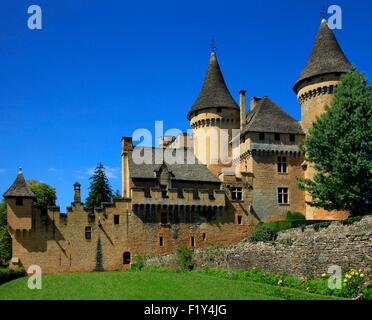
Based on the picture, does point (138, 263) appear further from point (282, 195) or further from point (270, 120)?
point (270, 120)

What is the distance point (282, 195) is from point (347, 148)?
1476cm

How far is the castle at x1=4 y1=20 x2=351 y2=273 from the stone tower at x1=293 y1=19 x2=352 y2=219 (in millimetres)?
91

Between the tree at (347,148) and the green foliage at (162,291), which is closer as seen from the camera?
the green foliage at (162,291)

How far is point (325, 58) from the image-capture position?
4825cm

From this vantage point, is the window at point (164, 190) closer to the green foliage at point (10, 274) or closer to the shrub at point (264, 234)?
the shrub at point (264, 234)

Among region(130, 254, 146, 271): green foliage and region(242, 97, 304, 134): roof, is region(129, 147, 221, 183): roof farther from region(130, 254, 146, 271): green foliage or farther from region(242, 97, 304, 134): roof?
region(130, 254, 146, 271): green foliage

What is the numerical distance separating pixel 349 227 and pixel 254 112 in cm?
2706

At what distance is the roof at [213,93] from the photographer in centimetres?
5428

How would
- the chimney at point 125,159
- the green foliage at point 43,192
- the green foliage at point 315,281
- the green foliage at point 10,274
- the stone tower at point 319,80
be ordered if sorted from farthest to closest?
1. the green foliage at point 43,192
2. the chimney at point 125,159
3. the stone tower at point 319,80
4. the green foliage at point 10,274
5. the green foliage at point 315,281

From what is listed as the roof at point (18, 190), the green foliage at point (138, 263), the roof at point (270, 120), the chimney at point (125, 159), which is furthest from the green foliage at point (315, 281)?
the roof at point (270, 120)

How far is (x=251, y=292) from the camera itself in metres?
22.6

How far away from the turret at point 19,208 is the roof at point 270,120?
68.5 ft

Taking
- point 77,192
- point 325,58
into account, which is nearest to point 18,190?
point 77,192
